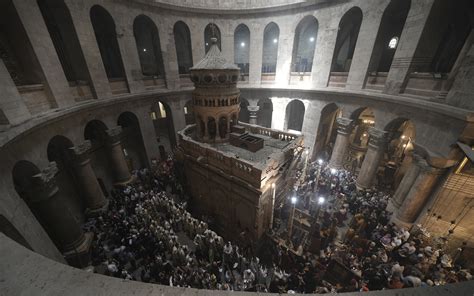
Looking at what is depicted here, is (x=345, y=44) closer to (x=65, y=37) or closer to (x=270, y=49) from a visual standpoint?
(x=270, y=49)

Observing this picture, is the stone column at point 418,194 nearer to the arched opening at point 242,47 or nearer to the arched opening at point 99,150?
the arched opening at point 242,47

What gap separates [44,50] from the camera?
355 inches

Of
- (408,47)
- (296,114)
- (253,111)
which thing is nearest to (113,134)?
(253,111)

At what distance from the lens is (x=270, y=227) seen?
10625mm

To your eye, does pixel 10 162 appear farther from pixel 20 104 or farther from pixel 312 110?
pixel 312 110

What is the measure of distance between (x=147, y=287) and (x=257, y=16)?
19745 mm

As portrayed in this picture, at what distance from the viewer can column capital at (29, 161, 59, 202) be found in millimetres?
7754

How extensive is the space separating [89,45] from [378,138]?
1943 cm

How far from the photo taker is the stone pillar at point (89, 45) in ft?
35.2

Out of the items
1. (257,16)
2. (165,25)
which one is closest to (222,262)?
(165,25)

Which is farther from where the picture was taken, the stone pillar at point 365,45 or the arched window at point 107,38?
the arched window at point 107,38

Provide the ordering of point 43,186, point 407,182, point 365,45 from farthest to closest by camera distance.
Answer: point 365,45 → point 407,182 → point 43,186

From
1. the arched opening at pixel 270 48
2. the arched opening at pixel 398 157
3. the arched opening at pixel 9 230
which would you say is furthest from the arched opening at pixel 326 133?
the arched opening at pixel 9 230

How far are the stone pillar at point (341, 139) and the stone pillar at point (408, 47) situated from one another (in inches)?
131
